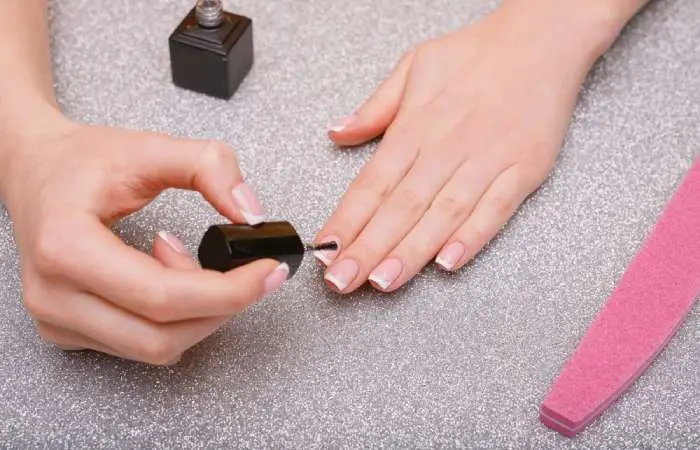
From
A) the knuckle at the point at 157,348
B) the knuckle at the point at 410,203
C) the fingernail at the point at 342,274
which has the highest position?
the knuckle at the point at 410,203

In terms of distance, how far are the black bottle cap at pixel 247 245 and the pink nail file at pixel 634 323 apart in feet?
0.70

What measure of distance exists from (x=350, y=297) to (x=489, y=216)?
0.44 feet

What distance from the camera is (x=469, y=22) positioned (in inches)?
37.4

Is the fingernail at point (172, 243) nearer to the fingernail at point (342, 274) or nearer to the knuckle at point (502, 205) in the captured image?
the fingernail at point (342, 274)

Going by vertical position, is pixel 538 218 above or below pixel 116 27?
above

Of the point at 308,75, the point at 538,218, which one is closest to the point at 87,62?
the point at 308,75

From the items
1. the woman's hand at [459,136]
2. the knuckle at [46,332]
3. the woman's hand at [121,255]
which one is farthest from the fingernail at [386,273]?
the knuckle at [46,332]

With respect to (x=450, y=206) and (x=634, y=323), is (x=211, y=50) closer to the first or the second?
(x=450, y=206)

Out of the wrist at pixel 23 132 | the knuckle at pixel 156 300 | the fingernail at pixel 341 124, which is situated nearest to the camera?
the knuckle at pixel 156 300

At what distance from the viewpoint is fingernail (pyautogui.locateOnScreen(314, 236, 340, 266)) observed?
738 millimetres

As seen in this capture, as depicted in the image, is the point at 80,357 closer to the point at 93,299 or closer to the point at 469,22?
the point at 93,299

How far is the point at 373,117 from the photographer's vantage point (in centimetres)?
83

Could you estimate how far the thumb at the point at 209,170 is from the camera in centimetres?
63

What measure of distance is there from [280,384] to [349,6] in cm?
45
